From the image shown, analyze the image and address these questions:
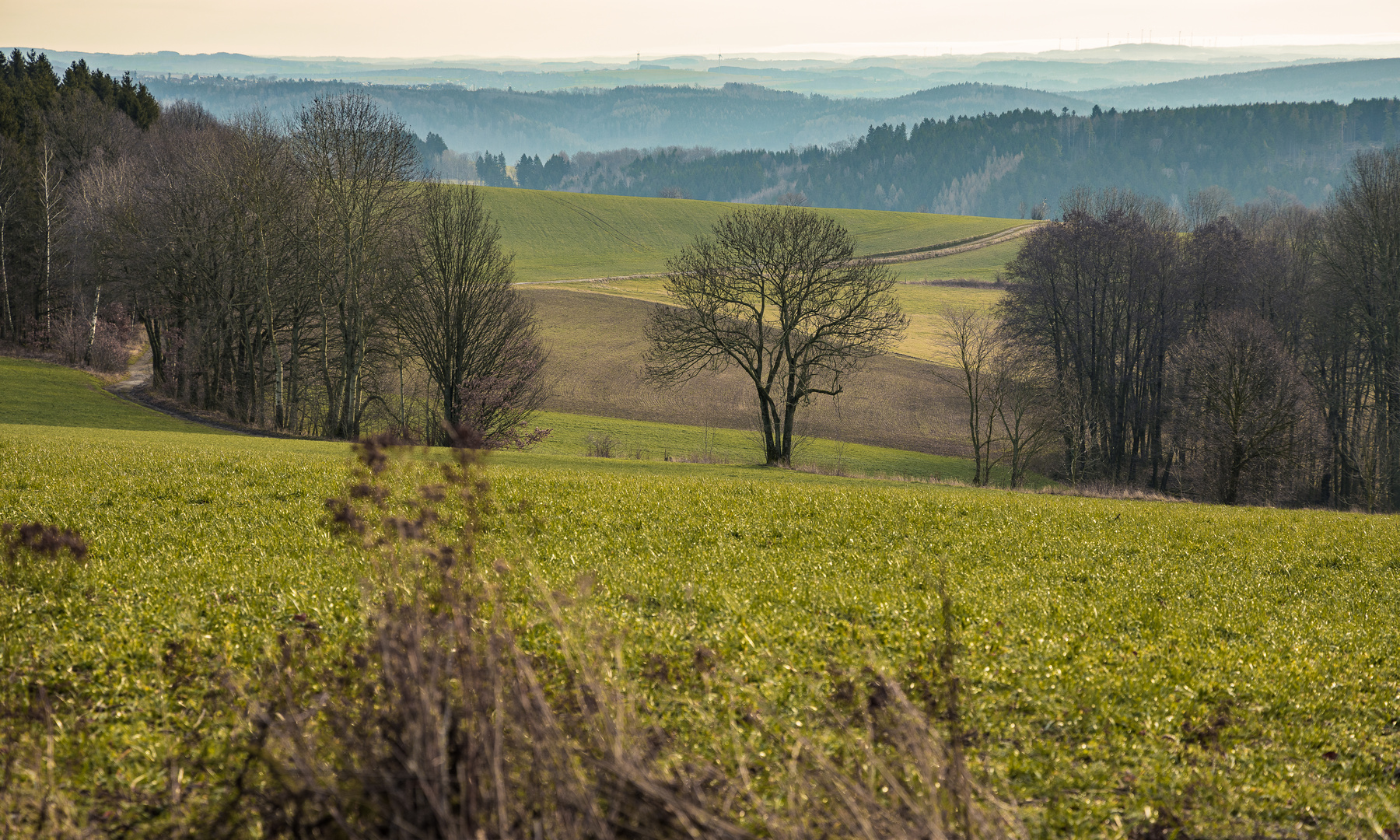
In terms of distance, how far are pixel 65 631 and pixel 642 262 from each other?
115m

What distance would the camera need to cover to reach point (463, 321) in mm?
42344

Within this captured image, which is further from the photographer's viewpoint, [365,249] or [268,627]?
[365,249]

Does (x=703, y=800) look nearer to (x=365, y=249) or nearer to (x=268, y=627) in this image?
(x=268, y=627)

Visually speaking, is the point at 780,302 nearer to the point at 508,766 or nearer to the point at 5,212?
the point at 508,766

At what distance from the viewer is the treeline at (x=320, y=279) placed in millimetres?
40750

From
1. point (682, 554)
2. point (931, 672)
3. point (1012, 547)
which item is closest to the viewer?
point (931, 672)

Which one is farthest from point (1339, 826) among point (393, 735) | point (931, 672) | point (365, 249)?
point (365, 249)

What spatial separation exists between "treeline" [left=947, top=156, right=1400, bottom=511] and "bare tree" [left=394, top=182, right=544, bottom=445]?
25.9m

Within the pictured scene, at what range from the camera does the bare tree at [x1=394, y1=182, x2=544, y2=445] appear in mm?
41781

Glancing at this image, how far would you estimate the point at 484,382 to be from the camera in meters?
41.3

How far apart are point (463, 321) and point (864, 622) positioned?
121 ft

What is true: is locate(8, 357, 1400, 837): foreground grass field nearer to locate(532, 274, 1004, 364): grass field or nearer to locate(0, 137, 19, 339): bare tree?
locate(0, 137, 19, 339): bare tree

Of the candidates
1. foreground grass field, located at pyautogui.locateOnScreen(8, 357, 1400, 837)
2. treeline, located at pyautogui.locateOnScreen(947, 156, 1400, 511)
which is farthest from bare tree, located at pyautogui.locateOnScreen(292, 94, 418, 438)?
treeline, located at pyautogui.locateOnScreen(947, 156, 1400, 511)

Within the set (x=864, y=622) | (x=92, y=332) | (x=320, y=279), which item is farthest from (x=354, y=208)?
(x=864, y=622)
